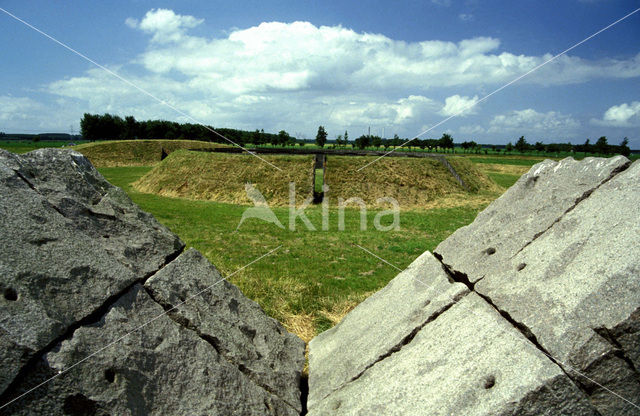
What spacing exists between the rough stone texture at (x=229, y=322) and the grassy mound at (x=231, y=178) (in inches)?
992

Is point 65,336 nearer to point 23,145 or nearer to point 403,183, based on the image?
point 403,183

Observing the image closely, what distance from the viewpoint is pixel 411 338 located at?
544cm

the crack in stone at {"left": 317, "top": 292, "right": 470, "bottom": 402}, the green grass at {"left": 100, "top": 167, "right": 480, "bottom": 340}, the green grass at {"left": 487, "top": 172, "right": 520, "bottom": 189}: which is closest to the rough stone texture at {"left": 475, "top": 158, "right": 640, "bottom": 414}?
the crack in stone at {"left": 317, "top": 292, "right": 470, "bottom": 402}

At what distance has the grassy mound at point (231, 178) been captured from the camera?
33062 mm

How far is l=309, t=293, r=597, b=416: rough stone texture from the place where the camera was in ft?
11.7

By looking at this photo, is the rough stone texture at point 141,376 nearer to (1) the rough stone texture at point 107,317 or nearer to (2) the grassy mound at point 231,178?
(1) the rough stone texture at point 107,317

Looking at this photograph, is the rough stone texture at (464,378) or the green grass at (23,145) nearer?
the rough stone texture at (464,378)

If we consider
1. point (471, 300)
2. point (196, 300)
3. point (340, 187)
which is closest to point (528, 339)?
point (471, 300)

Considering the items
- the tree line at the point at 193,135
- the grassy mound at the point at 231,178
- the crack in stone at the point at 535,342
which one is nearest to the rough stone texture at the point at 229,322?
the crack in stone at the point at 535,342

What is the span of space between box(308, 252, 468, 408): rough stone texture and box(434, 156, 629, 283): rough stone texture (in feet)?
1.50

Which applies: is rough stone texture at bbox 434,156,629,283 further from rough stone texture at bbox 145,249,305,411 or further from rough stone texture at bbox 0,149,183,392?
rough stone texture at bbox 0,149,183,392

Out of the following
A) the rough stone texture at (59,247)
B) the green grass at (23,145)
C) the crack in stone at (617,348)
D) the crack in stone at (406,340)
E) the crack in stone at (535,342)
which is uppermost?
the green grass at (23,145)

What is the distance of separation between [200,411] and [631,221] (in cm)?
557

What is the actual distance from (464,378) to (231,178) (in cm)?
3301
